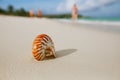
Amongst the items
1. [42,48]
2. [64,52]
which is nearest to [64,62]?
[42,48]

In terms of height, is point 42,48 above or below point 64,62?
above

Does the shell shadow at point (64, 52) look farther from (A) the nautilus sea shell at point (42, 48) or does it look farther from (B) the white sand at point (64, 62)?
(A) the nautilus sea shell at point (42, 48)

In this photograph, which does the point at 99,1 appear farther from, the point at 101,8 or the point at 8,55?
the point at 8,55

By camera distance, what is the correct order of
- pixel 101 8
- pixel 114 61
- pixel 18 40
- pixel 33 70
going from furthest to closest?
pixel 101 8
pixel 18 40
pixel 114 61
pixel 33 70

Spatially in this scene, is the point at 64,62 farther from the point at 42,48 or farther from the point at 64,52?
the point at 64,52

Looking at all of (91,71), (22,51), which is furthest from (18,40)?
(91,71)

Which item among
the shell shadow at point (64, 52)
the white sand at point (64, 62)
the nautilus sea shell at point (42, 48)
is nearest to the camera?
the white sand at point (64, 62)

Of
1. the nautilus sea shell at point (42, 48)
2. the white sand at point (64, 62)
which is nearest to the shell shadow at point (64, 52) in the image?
the white sand at point (64, 62)

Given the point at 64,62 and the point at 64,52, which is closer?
the point at 64,62
